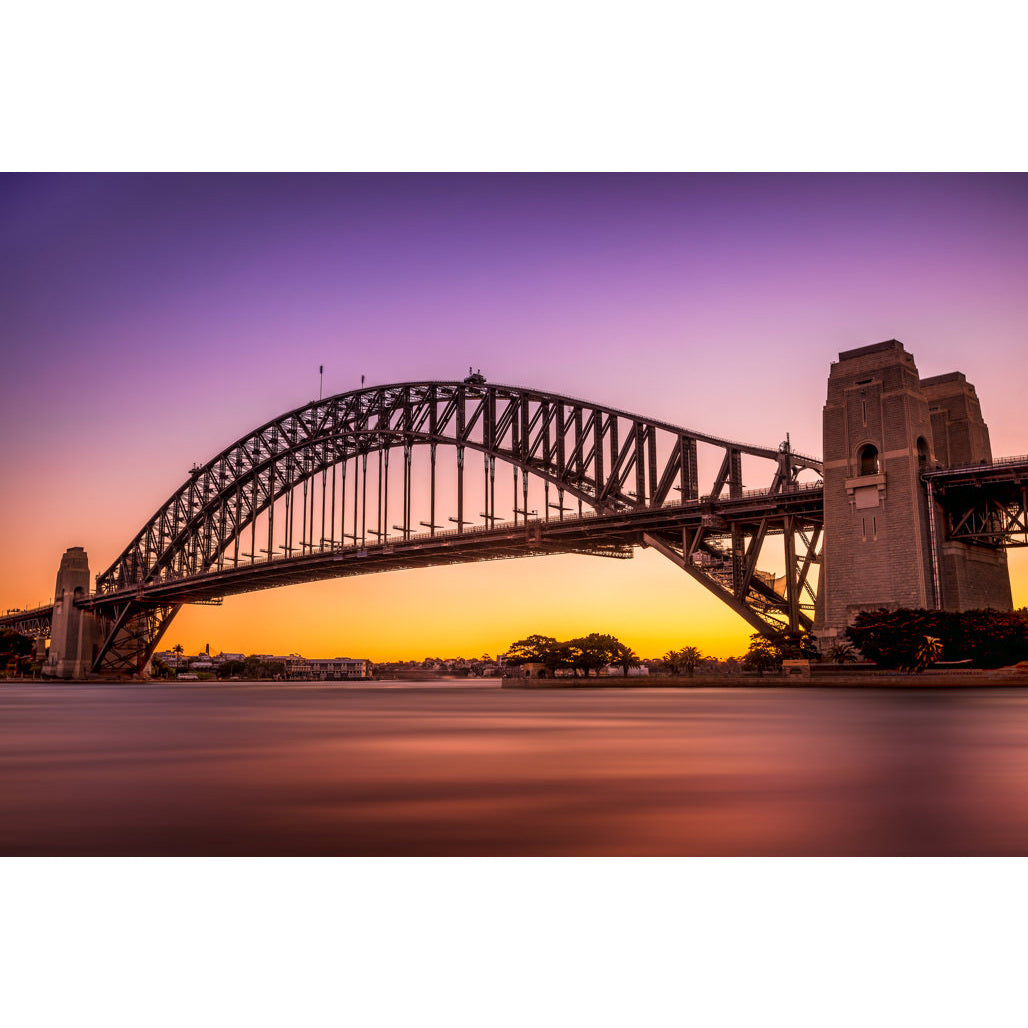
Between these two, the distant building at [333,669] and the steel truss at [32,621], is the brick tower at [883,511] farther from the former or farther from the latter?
the distant building at [333,669]

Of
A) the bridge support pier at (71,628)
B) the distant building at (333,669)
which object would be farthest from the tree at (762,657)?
the distant building at (333,669)

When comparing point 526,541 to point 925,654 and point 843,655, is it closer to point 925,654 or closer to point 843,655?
point 843,655

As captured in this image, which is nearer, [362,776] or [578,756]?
[362,776]

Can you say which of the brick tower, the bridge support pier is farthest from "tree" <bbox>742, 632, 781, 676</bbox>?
the bridge support pier

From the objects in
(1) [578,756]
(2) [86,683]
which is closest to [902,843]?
(1) [578,756]
